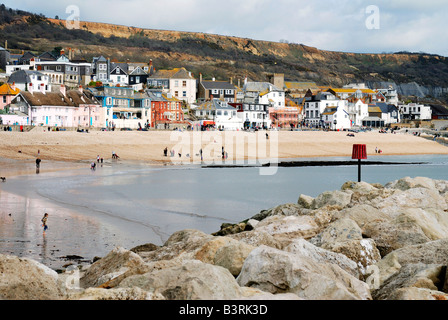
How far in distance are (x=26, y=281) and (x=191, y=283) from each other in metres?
2.45

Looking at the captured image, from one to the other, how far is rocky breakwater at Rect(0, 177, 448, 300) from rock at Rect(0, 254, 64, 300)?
0.5 inches

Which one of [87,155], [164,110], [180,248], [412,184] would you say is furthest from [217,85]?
[180,248]

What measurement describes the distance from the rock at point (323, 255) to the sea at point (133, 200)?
20.1ft

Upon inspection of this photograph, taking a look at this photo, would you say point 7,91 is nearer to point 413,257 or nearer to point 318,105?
point 413,257

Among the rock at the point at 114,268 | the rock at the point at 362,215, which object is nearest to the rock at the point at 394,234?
the rock at the point at 362,215

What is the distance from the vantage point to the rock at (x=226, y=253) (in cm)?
913

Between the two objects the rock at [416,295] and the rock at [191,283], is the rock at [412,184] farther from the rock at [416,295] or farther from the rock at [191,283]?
the rock at [191,283]

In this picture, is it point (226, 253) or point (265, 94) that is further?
point (265, 94)

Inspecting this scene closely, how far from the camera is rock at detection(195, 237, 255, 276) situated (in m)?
9.13

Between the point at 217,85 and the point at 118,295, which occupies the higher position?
the point at 217,85

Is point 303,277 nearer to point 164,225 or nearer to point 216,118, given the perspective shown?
point 164,225

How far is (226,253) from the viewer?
938cm

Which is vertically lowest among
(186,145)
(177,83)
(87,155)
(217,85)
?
(87,155)

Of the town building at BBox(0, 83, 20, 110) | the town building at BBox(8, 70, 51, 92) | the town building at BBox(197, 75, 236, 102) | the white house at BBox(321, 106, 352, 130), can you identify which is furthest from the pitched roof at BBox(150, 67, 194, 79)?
the town building at BBox(0, 83, 20, 110)
